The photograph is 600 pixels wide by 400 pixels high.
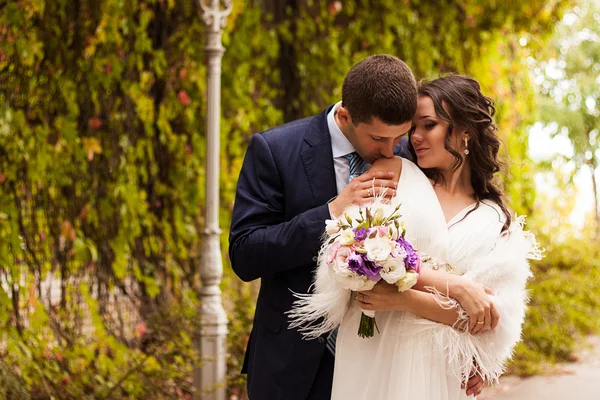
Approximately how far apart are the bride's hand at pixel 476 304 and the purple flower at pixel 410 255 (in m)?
0.19

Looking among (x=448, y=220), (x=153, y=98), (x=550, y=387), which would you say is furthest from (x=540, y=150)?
(x=448, y=220)

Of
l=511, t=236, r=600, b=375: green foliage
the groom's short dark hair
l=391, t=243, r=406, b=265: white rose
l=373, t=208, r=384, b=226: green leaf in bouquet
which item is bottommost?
l=511, t=236, r=600, b=375: green foliage

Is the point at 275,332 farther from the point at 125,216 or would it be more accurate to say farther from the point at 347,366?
the point at 125,216

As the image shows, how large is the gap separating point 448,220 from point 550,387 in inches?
145

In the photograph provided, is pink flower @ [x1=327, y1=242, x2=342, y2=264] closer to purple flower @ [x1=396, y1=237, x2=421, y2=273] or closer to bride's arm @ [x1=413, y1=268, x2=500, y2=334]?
purple flower @ [x1=396, y1=237, x2=421, y2=273]

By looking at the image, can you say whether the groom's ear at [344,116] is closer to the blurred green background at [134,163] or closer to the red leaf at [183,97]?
the blurred green background at [134,163]

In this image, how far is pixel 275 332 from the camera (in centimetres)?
245

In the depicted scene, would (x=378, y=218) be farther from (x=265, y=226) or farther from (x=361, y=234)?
(x=265, y=226)

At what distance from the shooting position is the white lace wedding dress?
225cm

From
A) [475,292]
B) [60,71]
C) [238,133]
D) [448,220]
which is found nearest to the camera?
[475,292]

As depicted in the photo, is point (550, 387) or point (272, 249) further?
point (550, 387)

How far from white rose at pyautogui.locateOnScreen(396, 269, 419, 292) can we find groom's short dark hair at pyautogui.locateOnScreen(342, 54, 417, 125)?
0.43m

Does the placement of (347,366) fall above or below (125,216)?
above

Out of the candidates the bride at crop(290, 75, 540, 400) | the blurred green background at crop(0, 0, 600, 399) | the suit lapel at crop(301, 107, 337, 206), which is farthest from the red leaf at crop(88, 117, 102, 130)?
the bride at crop(290, 75, 540, 400)
